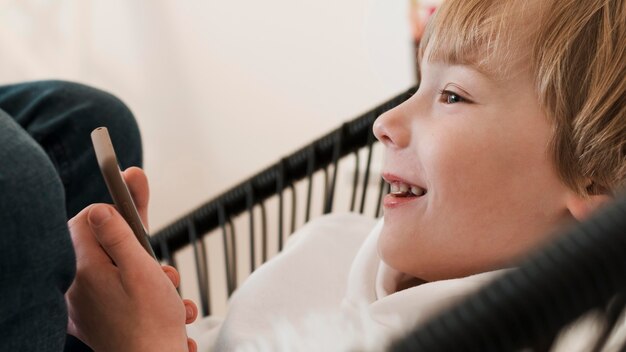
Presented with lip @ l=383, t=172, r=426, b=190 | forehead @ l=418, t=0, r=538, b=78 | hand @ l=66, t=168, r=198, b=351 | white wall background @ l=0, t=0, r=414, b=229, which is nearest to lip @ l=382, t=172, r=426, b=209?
lip @ l=383, t=172, r=426, b=190

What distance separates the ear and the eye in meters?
0.12

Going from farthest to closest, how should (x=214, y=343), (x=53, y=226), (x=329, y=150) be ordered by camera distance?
(x=329, y=150)
(x=214, y=343)
(x=53, y=226)

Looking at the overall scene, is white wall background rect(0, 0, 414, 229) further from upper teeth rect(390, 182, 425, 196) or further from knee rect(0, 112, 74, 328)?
knee rect(0, 112, 74, 328)

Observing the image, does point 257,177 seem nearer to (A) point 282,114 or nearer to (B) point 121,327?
(B) point 121,327

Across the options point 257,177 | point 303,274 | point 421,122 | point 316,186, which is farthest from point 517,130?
point 316,186

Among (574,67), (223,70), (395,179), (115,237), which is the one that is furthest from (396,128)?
(223,70)

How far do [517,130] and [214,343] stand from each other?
33cm

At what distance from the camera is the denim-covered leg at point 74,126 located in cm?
77

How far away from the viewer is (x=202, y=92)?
6.41ft

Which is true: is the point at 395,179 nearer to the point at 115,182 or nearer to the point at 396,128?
the point at 396,128

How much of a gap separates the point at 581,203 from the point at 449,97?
14 cm

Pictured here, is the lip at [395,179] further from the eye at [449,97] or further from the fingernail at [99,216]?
the fingernail at [99,216]

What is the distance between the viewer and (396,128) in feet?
2.26

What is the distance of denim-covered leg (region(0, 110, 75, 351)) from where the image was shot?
470 millimetres
